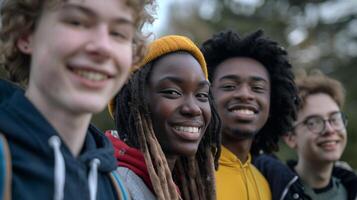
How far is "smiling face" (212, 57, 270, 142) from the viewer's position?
4.34 metres

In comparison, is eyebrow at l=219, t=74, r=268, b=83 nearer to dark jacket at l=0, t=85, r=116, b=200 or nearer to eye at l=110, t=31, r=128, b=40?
eye at l=110, t=31, r=128, b=40

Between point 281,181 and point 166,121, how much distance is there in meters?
1.47

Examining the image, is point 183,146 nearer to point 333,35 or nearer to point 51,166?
point 51,166

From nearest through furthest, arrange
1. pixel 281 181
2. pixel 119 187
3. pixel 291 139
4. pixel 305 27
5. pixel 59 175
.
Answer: pixel 59 175
pixel 119 187
pixel 281 181
pixel 291 139
pixel 305 27

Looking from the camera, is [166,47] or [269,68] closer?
[166,47]

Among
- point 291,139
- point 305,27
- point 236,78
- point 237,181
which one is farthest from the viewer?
point 305,27

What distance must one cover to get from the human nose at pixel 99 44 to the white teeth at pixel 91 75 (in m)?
0.06

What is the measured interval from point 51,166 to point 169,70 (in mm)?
1379

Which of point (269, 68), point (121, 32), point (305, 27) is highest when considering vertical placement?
point (305, 27)

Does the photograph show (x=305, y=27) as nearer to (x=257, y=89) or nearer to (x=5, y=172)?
(x=257, y=89)

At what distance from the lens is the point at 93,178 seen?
2533 mm

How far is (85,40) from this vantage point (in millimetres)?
2389

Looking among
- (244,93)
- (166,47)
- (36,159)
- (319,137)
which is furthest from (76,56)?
(319,137)

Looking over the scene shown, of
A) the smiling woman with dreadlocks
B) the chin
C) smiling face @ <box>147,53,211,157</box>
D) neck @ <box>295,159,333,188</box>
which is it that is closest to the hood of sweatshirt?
Answer: the smiling woman with dreadlocks
